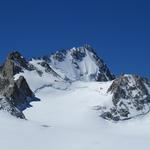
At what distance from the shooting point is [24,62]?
169375 millimetres

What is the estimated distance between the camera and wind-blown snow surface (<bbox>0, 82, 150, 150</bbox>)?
169 feet

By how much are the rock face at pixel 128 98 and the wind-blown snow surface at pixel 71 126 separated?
8.21 ft

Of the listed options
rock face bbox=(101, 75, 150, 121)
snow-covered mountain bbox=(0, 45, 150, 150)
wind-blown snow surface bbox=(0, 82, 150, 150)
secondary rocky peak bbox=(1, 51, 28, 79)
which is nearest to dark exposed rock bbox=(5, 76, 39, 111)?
snow-covered mountain bbox=(0, 45, 150, 150)

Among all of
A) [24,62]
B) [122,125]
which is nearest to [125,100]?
[122,125]

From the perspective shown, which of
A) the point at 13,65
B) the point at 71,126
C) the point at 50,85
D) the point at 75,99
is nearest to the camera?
the point at 71,126

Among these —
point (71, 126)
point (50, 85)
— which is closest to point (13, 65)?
point (50, 85)

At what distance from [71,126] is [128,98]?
3447 cm

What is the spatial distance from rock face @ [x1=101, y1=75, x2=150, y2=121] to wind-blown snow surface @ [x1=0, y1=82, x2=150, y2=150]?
8.21 ft

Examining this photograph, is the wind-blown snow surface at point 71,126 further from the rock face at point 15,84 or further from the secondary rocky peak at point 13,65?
the secondary rocky peak at point 13,65

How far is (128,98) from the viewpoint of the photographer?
160 meters

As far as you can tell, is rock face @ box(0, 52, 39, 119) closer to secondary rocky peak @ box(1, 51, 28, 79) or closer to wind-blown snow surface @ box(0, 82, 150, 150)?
secondary rocky peak @ box(1, 51, 28, 79)

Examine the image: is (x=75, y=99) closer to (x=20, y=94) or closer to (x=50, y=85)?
(x=50, y=85)

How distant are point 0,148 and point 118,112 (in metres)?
102

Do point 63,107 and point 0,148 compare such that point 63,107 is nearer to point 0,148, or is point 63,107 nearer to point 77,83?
point 77,83
